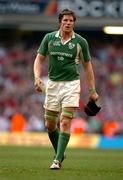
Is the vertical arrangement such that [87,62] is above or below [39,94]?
above

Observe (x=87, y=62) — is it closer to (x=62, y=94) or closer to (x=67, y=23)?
(x=62, y=94)

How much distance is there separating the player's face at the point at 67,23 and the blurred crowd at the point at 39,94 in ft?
55.0

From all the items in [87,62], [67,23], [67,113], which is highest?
[67,23]

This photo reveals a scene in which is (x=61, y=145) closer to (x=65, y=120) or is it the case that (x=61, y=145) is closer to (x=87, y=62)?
(x=65, y=120)

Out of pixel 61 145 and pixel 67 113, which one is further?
pixel 67 113

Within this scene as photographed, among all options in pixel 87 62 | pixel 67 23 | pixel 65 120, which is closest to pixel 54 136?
pixel 65 120

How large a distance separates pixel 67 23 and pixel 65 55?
1.70 ft

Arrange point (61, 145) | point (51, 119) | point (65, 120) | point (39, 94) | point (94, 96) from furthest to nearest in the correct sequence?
→ point (39, 94), point (94, 96), point (51, 119), point (65, 120), point (61, 145)

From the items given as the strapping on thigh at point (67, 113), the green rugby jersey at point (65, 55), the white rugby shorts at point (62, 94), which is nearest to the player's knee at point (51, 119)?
the white rugby shorts at point (62, 94)

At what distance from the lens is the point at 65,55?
12.1 meters

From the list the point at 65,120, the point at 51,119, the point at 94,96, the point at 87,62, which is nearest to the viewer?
the point at 65,120

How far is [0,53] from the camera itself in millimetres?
31484

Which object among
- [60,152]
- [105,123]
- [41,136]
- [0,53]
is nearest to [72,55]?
[60,152]

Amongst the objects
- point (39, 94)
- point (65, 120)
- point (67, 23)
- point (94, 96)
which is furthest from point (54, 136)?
point (39, 94)
